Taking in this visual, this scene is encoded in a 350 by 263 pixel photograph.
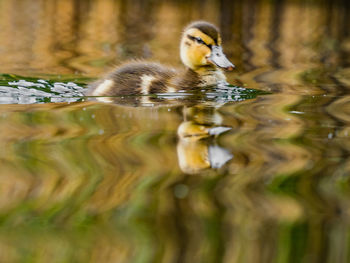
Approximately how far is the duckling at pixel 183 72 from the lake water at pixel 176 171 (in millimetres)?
102

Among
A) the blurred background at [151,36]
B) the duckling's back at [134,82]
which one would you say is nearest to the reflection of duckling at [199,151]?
the duckling's back at [134,82]

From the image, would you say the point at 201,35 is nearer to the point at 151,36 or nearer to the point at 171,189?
the point at 171,189

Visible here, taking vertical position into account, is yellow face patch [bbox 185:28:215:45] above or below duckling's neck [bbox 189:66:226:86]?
above

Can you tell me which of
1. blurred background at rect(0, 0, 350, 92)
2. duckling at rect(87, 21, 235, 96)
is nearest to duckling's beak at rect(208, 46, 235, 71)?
duckling at rect(87, 21, 235, 96)

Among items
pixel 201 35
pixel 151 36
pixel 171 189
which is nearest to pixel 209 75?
pixel 201 35

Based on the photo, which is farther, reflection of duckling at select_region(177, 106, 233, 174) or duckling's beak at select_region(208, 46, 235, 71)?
duckling's beak at select_region(208, 46, 235, 71)

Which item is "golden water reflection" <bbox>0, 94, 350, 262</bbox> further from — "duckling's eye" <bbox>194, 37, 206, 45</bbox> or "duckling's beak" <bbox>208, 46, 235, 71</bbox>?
"duckling's eye" <bbox>194, 37, 206, 45</bbox>

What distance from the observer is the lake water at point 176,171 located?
136cm

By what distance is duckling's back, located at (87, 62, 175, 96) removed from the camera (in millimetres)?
3615

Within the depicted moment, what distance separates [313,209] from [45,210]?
0.61 meters

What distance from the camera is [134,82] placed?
3666mm

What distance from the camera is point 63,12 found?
500 inches

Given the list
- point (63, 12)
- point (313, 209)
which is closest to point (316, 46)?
point (63, 12)

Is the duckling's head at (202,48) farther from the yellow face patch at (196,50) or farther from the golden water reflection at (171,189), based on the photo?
the golden water reflection at (171,189)
